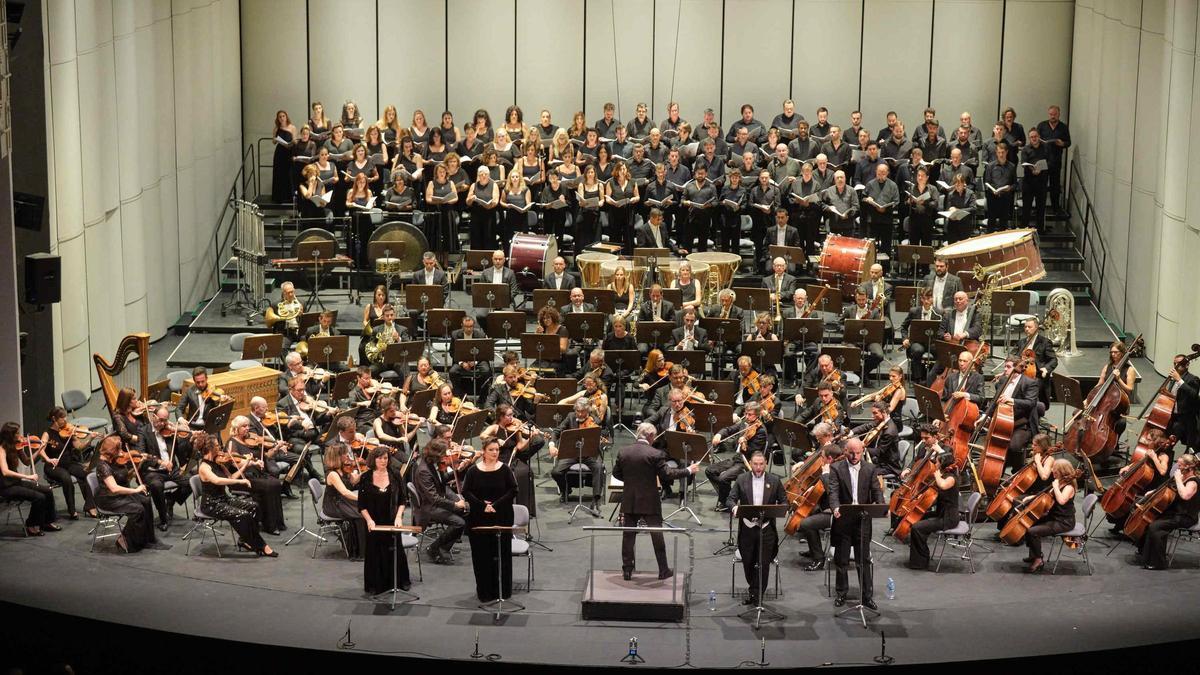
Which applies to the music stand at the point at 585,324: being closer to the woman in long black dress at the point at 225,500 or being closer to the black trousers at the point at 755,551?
the woman in long black dress at the point at 225,500

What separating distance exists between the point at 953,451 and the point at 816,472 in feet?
4.19

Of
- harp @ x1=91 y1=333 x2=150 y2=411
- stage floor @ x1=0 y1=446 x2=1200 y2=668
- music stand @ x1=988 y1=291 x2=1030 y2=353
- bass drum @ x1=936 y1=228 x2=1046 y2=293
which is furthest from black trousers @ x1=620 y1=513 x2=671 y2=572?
bass drum @ x1=936 y1=228 x2=1046 y2=293

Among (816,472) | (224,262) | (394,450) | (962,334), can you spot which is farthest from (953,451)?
(224,262)

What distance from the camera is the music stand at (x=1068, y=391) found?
14352 mm

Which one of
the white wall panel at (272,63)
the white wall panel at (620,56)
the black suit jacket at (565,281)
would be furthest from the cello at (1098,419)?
the white wall panel at (272,63)

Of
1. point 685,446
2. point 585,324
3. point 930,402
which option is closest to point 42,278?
point 585,324

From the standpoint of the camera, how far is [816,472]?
12.5 meters

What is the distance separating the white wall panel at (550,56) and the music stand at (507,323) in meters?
7.33

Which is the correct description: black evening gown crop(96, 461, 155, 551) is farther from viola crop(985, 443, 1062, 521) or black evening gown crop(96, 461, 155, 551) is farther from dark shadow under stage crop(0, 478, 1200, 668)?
viola crop(985, 443, 1062, 521)

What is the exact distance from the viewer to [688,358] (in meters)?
15.3

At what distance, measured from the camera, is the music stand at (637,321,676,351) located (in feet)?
52.3

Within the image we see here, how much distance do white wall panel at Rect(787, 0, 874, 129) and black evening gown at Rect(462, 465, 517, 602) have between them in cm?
1207

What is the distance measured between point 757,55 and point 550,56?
2.89m

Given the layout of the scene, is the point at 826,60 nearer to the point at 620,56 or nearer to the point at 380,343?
the point at 620,56
